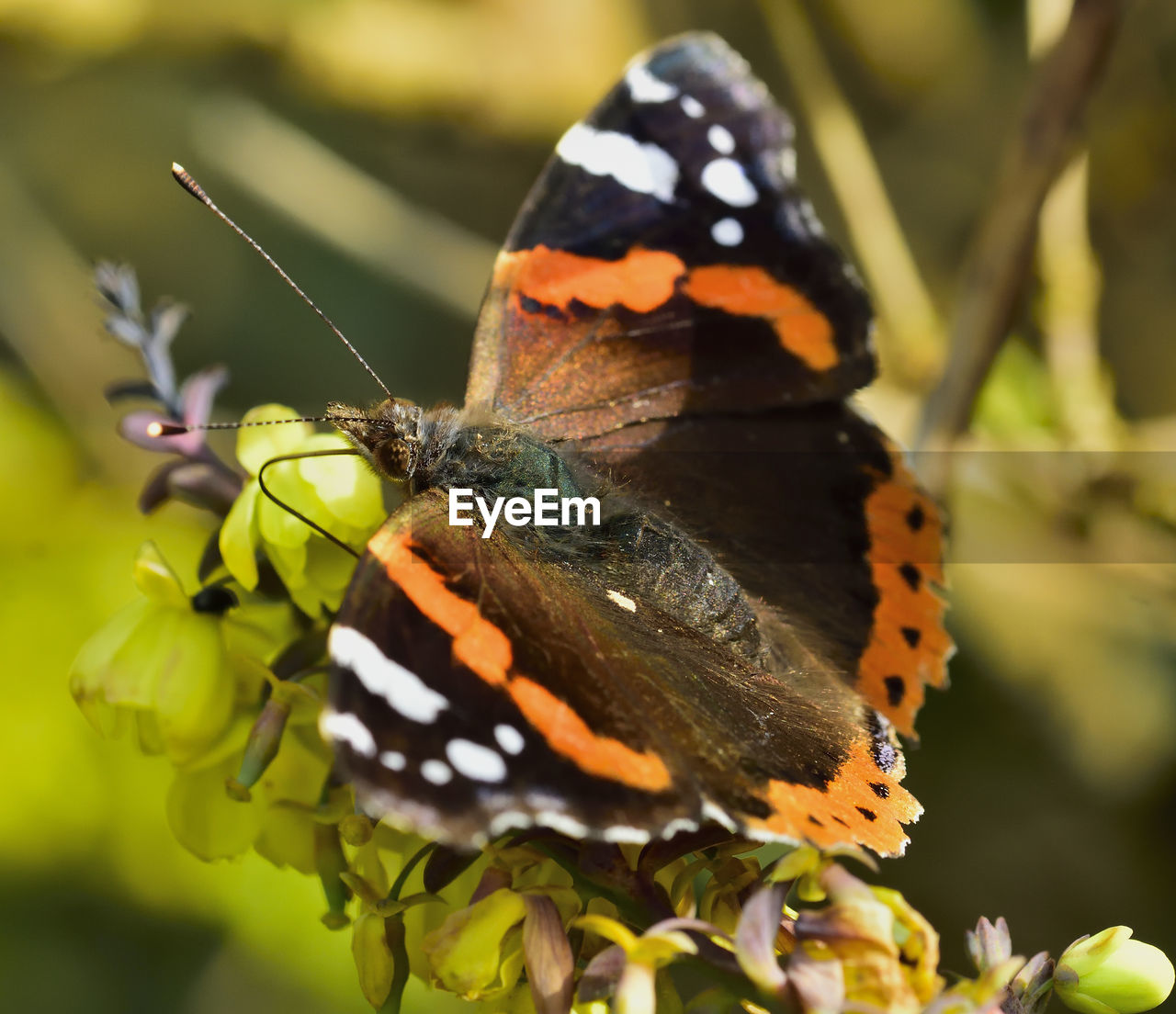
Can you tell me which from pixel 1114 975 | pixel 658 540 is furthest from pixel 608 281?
pixel 1114 975

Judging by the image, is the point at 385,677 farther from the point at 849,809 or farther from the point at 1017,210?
the point at 1017,210

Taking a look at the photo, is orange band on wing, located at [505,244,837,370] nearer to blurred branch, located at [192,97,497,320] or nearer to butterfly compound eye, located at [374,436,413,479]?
butterfly compound eye, located at [374,436,413,479]

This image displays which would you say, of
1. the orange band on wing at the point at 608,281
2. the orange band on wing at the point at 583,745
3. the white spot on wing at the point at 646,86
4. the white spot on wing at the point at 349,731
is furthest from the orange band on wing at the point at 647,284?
the white spot on wing at the point at 349,731

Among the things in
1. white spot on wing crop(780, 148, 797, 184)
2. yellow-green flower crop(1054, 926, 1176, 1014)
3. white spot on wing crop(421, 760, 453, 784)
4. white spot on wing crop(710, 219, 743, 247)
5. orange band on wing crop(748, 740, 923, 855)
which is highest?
white spot on wing crop(780, 148, 797, 184)

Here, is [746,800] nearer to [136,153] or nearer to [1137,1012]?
[1137,1012]

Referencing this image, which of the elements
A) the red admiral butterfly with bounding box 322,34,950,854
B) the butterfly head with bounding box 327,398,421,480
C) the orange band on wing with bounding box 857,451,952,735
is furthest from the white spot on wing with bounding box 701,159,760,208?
the butterfly head with bounding box 327,398,421,480

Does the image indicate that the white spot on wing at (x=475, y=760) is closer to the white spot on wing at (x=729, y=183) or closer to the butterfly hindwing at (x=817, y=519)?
the butterfly hindwing at (x=817, y=519)

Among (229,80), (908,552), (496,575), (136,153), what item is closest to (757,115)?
(908,552)
